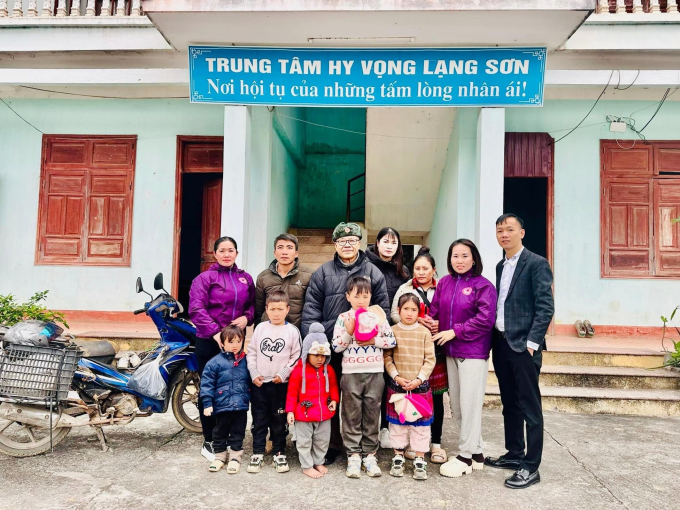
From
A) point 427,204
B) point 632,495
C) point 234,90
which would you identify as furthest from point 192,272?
point 632,495

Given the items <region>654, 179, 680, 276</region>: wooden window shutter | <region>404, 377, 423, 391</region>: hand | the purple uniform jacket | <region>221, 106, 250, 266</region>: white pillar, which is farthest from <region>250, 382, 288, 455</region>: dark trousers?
<region>654, 179, 680, 276</region>: wooden window shutter

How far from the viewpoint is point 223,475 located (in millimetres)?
3355

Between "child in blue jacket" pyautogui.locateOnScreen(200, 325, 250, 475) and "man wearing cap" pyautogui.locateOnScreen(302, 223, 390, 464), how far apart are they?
488 millimetres

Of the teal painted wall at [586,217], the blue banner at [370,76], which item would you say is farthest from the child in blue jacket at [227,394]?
the teal painted wall at [586,217]

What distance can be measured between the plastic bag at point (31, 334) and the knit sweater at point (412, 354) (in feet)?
7.57

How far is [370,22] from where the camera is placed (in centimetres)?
495

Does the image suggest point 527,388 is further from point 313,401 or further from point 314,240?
point 314,240

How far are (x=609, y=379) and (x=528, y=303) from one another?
2.67 metres

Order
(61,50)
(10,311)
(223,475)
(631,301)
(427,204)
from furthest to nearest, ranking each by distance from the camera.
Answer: (427,204), (631,301), (61,50), (10,311), (223,475)

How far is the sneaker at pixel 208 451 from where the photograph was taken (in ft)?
11.7

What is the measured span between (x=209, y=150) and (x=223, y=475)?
495 cm

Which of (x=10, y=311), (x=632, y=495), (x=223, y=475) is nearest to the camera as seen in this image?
(x=632, y=495)

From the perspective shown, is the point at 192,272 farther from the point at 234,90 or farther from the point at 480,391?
the point at 480,391

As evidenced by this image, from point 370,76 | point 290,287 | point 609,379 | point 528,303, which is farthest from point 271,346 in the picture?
point 609,379
